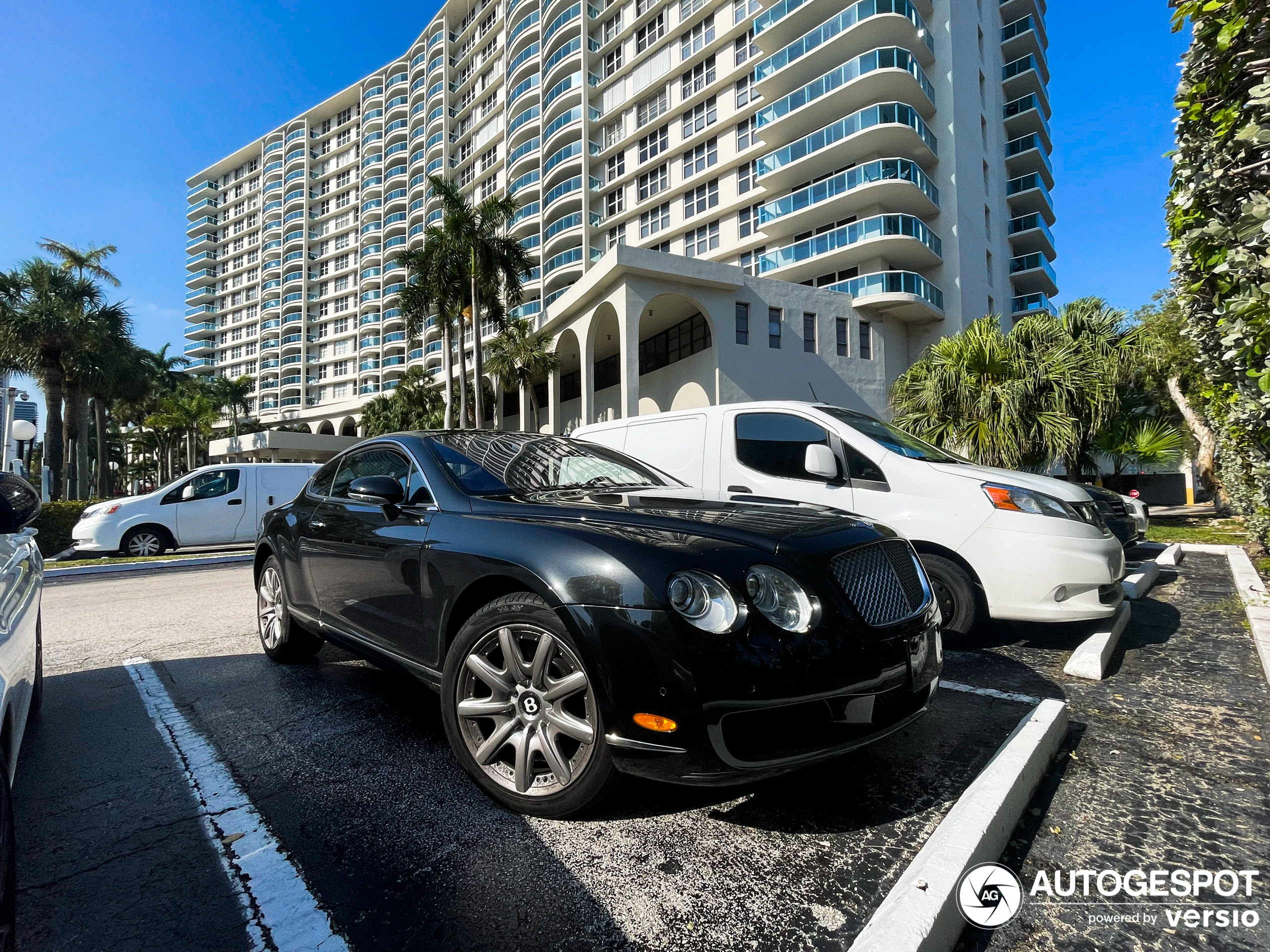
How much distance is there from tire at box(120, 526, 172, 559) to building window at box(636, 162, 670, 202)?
34141 millimetres

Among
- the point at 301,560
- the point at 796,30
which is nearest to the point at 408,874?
the point at 301,560

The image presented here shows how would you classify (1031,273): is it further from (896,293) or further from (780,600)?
(780,600)

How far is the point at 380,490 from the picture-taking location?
298cm

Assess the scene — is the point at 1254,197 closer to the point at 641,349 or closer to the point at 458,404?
the point at 641,349

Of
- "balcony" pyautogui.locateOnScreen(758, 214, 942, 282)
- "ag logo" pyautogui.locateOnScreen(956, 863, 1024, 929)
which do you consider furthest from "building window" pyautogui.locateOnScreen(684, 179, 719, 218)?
"ag logo" pyautogui.locateOnScreen(956, 863, 1024, 929)

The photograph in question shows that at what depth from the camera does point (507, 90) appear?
2016 inches

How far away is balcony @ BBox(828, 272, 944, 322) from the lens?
27.7 meters

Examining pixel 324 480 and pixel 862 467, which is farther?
pixel 862 467

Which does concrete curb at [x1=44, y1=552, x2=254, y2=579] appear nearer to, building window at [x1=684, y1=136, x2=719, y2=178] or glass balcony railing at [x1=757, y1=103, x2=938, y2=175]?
glass balcony railing at [x1=757, y1=103, x2=938, y2=175]

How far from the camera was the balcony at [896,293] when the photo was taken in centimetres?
2767

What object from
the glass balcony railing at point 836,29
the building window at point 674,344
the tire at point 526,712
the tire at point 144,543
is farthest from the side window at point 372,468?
the glass balcony railing at point 836,29

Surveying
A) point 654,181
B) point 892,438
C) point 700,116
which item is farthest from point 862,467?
point 654,181

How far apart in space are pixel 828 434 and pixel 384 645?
144 inches

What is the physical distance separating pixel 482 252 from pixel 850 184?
1711cm
